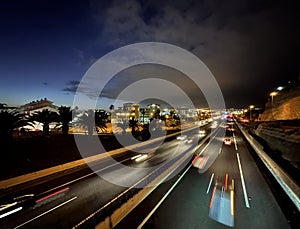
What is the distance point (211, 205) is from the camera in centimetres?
1020

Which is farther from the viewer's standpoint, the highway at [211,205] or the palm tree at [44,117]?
the palm tree at [44,117]

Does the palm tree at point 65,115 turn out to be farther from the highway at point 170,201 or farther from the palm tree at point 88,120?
the highway at point 170,201

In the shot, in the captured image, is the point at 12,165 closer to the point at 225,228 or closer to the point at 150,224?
the point at 150,224

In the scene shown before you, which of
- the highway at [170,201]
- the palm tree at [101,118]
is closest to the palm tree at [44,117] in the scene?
the palm tree at [101,118]

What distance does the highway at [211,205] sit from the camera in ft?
27.7

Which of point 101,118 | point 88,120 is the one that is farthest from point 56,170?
point 101,118

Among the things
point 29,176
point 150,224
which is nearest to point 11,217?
point 29,176

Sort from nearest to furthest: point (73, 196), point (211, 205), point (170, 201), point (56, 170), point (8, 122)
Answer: point (211, 205), point (170, 201), point (73, 196), point (56, 170), point (8, 122)

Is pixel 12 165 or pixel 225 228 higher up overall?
pixel 12 165

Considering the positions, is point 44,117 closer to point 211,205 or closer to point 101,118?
point 101,118

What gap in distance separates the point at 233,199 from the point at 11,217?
41.2 ft

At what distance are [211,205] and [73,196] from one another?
340 inches

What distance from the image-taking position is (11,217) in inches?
357

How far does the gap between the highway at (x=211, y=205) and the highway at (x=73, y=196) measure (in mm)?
2634
